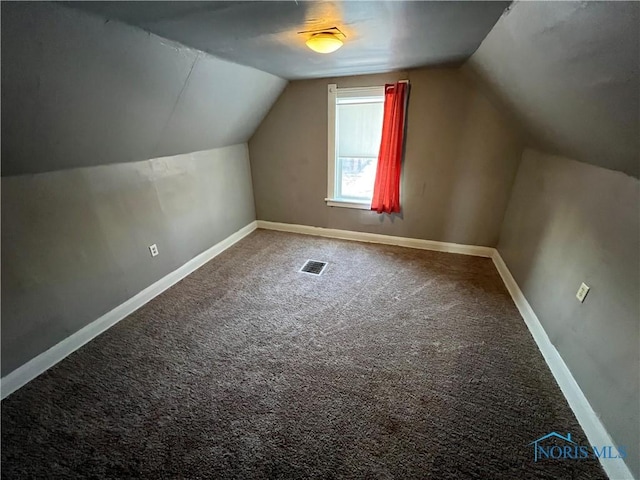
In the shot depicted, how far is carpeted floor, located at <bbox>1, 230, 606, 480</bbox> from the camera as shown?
132 cm

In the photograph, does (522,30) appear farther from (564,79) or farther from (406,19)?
(406,19)

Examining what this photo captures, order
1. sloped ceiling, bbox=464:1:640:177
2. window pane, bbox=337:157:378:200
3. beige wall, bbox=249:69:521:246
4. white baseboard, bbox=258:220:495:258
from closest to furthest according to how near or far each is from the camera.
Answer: sloped ceiling, bbox=464:1:640:177, beige wall, bbox=249:69:521:246, white baseboard, bbox=258:220:495:258, window pane, bbox=337:157:378:200

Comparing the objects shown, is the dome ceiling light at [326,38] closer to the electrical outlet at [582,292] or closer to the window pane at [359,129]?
the window pane at [359,129]

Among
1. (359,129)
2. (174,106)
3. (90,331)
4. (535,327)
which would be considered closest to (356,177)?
(359,129)

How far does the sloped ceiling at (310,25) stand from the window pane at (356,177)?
1259 millimetres

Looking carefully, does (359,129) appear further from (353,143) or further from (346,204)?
(346,204)

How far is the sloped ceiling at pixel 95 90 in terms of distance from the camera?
121 centimetres

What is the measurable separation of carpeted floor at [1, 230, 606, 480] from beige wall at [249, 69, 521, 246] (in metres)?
1.05

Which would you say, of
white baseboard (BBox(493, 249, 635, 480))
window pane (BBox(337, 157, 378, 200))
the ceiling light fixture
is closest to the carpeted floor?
white baseboard (BBox(493, 249, 635, 480))

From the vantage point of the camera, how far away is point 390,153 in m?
3.10

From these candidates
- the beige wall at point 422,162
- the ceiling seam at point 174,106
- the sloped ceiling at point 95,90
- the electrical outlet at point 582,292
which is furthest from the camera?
the beige wall at point 422,162

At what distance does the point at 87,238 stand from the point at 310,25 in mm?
2061

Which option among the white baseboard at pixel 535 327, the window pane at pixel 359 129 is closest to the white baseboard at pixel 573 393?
the white baseboard at pixel 535 327

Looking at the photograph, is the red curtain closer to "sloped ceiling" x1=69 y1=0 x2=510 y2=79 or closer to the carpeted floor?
"sloped ceiling" x1=69 y1=0 x2=510 y2=79
